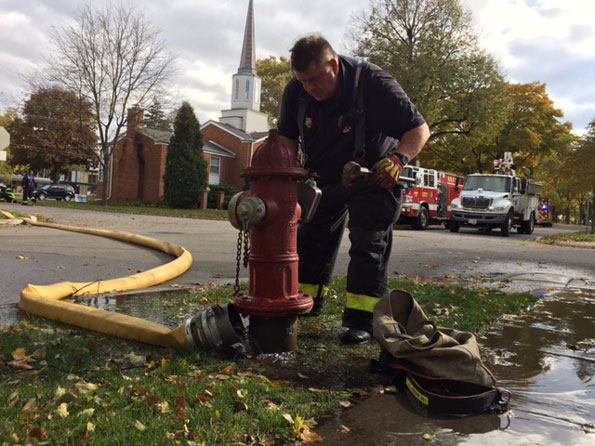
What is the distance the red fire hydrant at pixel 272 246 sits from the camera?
281cm

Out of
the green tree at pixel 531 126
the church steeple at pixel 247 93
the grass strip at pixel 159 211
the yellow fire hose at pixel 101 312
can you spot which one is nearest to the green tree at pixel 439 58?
the green tree at pixel 531 126

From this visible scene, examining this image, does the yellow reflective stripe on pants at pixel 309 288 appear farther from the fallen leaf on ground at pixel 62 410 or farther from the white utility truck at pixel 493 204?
the white utility truck at pixel 493 204

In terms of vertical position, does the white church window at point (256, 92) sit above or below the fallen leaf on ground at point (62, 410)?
above

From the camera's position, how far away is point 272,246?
2.86 m

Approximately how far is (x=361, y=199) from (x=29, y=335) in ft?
6.96

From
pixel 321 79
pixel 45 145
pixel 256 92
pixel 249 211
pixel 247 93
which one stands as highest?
pixel 256 92

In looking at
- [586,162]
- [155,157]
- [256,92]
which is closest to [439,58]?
[586,162]

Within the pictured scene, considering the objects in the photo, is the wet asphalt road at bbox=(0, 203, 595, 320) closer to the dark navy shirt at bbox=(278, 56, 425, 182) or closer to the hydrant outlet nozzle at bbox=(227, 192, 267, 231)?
the hydrant outlet nozzle at bbox=(227, 192, 267, 231)

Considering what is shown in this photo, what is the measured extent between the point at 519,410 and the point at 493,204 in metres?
18.6

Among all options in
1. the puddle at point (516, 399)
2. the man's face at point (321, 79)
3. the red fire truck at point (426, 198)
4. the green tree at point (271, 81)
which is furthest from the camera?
A: the green tree at point (271, 81)

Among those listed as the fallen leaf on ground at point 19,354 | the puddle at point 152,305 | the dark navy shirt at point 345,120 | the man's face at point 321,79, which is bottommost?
the puddle at point 152,305

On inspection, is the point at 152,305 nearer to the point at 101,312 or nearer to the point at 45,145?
the point at 101,312

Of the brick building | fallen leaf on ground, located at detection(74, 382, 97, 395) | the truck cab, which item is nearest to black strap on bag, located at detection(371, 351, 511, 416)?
fallen leaf on ground, located at detection(74, 382, 97, 395)

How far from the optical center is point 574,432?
81.7 inches
